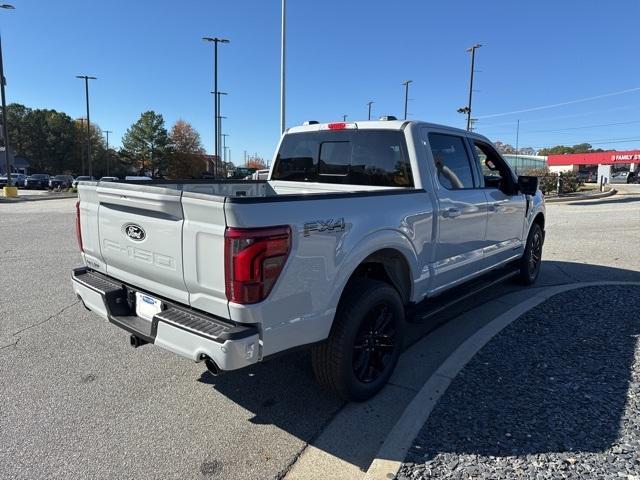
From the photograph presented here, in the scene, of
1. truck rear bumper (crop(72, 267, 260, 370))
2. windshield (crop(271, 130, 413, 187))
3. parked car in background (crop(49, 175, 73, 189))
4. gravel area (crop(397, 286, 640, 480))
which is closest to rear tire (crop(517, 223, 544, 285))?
gravel area (crop(397, 286, 640, 480))

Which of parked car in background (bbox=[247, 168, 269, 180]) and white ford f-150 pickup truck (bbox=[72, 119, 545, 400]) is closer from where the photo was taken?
white ford f-150 pickup truck (bbox=[72, 119, 545, 400])

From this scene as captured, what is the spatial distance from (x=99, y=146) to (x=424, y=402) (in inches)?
3748

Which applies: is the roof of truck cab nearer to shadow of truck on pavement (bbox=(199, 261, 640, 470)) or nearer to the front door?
the front door

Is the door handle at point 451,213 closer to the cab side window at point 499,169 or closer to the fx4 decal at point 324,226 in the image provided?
the cab side window at point 499,169

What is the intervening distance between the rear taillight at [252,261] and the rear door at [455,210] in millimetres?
1885

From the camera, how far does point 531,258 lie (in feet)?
20.9

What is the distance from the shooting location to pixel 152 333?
283cm

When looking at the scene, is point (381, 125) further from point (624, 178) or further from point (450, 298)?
point (624, 178)

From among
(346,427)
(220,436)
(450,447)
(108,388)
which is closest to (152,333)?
(220,436)

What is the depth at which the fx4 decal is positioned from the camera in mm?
2650

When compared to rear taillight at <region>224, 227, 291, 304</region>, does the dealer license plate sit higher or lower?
lower

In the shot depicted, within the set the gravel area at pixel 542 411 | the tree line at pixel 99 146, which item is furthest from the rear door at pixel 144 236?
the tree line at pixel 99 146

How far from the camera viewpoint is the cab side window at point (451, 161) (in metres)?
4.20

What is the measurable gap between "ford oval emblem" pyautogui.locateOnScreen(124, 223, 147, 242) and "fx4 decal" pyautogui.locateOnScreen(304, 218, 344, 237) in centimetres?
108
